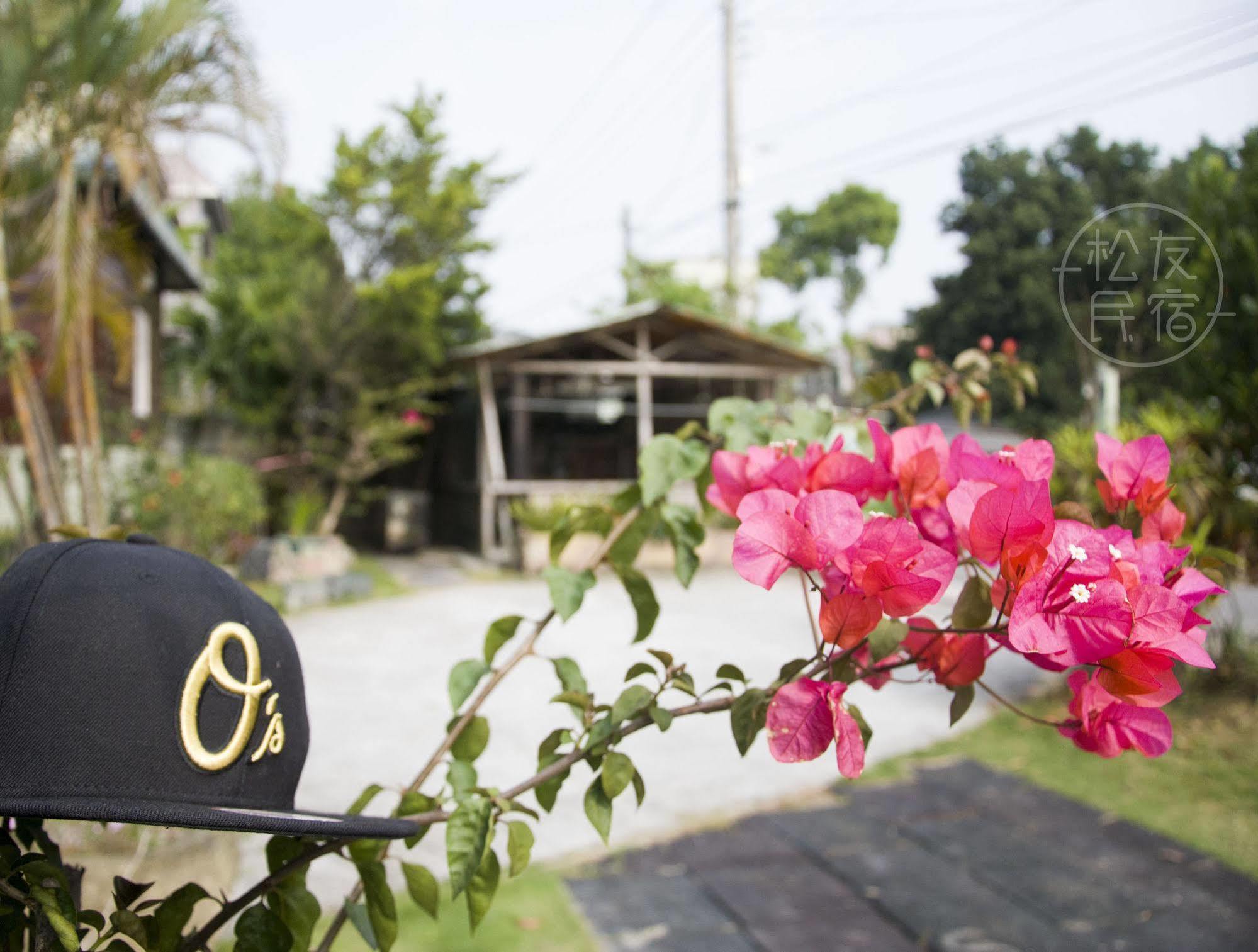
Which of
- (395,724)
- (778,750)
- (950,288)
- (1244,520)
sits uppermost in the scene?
(950,288)

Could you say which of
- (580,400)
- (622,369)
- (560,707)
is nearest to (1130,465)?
(560,707)

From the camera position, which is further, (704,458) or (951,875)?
(951,875)

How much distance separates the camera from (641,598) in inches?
40.8

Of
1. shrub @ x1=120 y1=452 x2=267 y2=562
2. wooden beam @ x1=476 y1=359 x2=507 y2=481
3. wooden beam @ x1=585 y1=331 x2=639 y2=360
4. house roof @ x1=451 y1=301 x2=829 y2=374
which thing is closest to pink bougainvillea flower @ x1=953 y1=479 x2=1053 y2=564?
shrub @ x1=120 y1=452 x2=267 y2=562

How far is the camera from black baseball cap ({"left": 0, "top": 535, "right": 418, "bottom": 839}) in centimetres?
72

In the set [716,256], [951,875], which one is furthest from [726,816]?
[716,256]

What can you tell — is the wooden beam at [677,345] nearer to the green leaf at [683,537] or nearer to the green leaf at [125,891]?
the green leaf at [683,537]

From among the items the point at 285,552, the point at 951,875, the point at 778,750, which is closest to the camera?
the point at 778,750

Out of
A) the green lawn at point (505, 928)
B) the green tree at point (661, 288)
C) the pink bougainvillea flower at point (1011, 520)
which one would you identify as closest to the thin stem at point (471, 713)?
the pink bougainvillea flower at point (1011, 520)

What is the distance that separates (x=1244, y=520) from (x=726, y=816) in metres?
3.01

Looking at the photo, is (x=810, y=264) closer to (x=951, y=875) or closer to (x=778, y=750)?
(x=951, y=875)

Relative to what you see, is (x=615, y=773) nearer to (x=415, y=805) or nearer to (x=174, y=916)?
(x=415, y=805)

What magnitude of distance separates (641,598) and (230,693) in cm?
41

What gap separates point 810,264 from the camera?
40.2 ft
